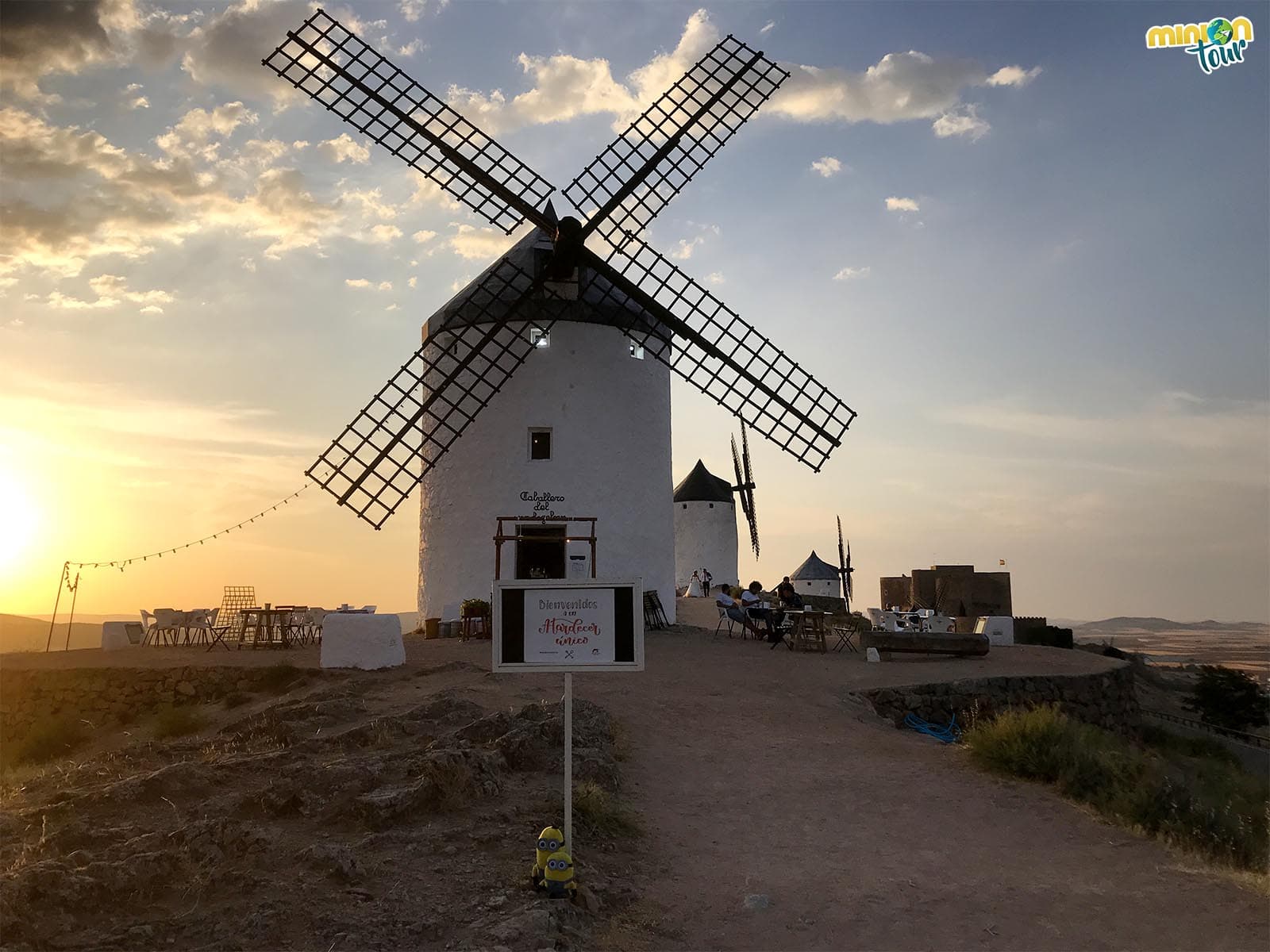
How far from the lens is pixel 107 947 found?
450cm

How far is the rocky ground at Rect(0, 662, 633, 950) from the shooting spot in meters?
4.73

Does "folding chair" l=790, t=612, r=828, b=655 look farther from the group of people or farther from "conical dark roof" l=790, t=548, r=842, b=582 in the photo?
"conical dark roof" l=790, t=548, r=842, b=582

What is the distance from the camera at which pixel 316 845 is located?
5.56m

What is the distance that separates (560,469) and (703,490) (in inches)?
858

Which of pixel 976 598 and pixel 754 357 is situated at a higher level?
pixel 754 357

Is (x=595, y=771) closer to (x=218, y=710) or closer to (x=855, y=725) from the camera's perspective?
(x=855, y=725)

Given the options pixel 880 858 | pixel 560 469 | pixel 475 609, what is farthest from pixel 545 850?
pixel 560 469

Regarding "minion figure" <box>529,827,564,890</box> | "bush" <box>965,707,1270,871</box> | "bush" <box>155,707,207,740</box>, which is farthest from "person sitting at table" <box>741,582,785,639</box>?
"minion figure" <box>529,827,564,890</box>

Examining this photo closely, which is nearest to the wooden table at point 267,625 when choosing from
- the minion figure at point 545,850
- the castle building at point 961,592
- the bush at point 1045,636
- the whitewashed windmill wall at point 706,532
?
the minion figure at point 545,850

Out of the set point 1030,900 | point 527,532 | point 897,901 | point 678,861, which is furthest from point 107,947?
point 527,532

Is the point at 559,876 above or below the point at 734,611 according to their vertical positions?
below

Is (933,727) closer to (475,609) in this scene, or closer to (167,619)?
(475,609)

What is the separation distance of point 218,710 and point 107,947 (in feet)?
28.1

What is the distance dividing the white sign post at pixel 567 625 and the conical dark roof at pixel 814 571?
133 feet
